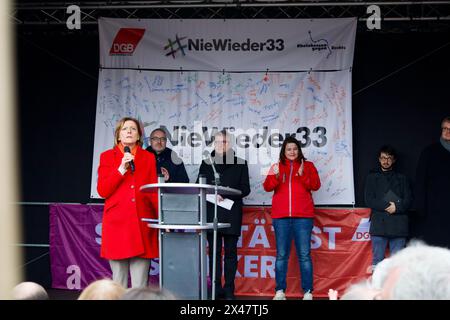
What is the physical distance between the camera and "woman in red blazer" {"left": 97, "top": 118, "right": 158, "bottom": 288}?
182 inches

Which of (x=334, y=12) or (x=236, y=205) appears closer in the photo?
(x=236, y=205)

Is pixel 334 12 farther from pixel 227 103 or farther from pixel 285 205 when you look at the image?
pixel 285 205

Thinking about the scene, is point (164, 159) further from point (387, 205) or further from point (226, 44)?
point (387, 205)

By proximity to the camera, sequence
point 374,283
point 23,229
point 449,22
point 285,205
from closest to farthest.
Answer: point 374,283 < point 285,205 < point 449,22 < point 23,229

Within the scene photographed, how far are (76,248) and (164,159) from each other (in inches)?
56.0

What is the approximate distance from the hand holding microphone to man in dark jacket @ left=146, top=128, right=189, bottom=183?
2.49 m

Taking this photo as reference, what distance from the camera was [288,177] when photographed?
6785mm

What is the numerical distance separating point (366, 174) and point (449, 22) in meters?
1.80

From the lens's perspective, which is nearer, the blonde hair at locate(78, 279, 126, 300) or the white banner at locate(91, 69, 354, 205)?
the blonde hair at locate(78, 279, 126, 300)

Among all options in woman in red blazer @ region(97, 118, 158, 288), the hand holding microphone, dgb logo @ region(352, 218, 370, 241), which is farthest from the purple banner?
the hand holding microphone

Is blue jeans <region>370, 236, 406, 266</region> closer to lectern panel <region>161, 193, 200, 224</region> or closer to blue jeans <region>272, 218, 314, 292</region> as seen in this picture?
blue jeans <region>272, 218, 314, 292</region>

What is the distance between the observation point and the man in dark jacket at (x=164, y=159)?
23.2 ft

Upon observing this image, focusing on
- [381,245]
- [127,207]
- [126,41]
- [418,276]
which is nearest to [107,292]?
[418,276]

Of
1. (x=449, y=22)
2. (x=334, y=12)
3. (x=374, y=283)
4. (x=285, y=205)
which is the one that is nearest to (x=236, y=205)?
(x=285, y=205)
